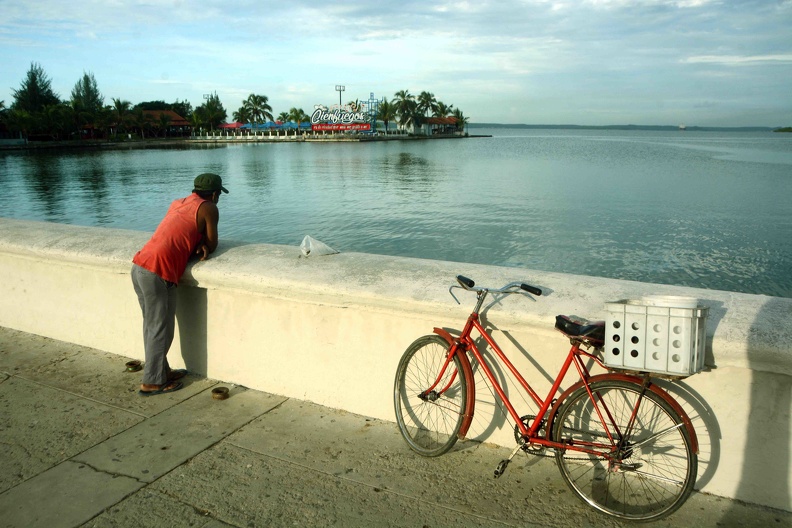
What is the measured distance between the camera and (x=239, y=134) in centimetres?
16138

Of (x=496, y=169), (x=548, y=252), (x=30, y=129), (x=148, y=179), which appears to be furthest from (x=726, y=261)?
(x=30, y=129)

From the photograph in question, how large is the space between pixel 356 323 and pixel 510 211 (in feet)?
90.7

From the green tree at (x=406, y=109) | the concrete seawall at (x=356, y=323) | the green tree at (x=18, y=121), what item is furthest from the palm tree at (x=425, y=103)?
the concrete seawall at (x=356, y=323)

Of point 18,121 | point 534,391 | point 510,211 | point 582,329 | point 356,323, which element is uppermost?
point 18,121

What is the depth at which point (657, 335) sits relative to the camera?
2625mm

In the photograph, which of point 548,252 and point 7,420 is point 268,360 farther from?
point 548,252

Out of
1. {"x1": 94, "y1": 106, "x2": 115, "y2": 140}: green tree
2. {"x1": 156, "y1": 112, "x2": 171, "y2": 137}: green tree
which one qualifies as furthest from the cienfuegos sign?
{"x1": 94, "y1": 106, "x2": 115, "y2": 140}: green tree

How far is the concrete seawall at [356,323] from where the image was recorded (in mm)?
2891

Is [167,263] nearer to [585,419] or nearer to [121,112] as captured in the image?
[585,419]

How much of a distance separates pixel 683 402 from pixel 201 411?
2.94 meters

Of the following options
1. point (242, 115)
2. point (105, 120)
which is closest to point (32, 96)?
point (105, 120)

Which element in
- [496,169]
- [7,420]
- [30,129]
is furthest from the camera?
[30,129]

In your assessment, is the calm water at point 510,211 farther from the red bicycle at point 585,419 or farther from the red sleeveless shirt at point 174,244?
the red sleeveless shirt at point 174,244

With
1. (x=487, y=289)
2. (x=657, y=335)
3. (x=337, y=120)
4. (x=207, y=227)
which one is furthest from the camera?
(x=337, y=120)
